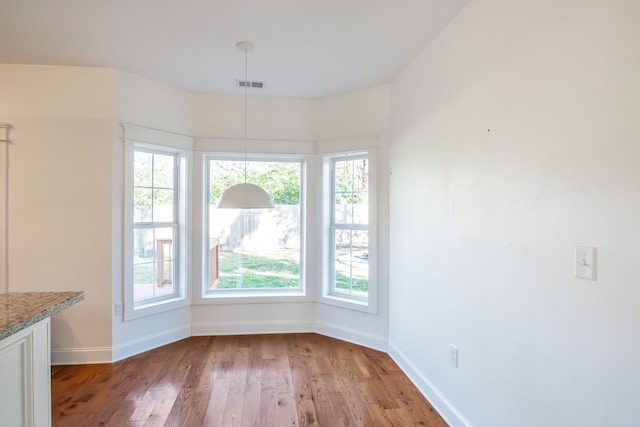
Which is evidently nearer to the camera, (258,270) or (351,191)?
(351,191)

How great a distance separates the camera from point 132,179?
335 centimetres

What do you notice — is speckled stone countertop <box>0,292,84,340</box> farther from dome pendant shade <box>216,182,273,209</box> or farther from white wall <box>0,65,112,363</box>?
white wall <box>0,65,112,363</box>

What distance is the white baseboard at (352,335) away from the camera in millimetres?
3531

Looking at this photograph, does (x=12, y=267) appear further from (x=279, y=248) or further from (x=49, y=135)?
(x=279, y=248)

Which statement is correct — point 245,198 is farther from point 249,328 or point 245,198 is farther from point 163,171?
point 249,328

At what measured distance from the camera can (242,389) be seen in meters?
2.75

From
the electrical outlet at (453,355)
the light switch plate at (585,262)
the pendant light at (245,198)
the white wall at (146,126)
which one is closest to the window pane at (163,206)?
the white wall at (146,126)

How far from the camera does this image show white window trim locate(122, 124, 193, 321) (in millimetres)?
3297

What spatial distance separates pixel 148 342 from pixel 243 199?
1978mm

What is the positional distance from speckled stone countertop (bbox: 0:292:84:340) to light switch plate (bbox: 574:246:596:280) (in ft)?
7.04

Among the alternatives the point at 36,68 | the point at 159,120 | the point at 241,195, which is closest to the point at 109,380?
the point at 241,195

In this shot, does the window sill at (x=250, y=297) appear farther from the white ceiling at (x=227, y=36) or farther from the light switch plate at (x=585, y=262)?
the light switch plate at (x=585, y=262)

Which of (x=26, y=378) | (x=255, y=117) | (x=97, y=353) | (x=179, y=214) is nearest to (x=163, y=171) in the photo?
(x=179, y=214)

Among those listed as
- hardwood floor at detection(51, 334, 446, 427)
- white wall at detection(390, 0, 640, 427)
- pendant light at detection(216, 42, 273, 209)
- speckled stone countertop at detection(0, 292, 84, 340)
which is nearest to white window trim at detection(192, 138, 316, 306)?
hardwood floor at detection(51, 334, 446, 427)
